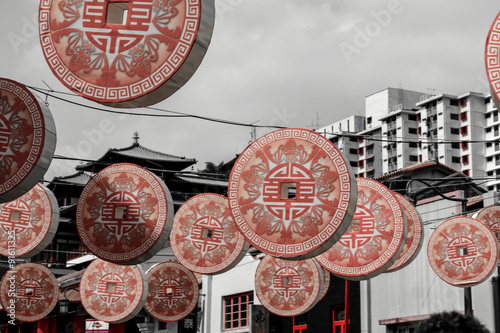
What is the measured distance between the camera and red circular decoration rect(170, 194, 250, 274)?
18016 mm

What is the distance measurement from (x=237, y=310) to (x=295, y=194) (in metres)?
22.8

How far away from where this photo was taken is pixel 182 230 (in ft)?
60.9

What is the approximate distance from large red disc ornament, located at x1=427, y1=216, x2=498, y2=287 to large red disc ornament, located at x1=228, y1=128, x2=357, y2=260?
7.84m

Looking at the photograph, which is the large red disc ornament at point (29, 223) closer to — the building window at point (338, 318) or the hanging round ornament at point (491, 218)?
the hanging round ornament at point (491, 218)

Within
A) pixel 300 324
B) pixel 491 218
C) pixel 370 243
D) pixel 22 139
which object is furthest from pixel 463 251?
pixel 300 324

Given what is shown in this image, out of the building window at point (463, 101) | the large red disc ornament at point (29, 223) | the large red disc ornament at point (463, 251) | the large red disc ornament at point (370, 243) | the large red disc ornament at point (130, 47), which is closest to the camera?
the large red disc ornament at point (130, 47)

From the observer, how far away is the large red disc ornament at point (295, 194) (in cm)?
1238

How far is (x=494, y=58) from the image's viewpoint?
9250 millimetres

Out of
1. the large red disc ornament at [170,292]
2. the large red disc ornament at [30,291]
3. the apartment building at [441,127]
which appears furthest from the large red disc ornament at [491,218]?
the apartment building at [441,127]

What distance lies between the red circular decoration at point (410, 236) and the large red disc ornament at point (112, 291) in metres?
6.54

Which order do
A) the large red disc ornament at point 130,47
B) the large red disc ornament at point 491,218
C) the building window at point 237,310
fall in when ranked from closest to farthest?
1. the large red disc ornament at point 130,47
2. the large red disc ornament at point 491,218
3. the building window at point 237,310

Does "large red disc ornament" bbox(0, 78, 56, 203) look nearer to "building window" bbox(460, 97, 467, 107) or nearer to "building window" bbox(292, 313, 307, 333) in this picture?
"building window" bbox(292, 313, 307, 333)

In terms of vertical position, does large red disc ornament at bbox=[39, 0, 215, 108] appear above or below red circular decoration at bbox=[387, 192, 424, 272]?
above

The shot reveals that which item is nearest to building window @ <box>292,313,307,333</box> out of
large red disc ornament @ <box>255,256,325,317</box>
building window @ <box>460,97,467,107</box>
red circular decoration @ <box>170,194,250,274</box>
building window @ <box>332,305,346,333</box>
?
building window @ <box>332,305,346,333</box>
